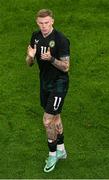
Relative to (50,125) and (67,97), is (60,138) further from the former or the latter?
(67,97)

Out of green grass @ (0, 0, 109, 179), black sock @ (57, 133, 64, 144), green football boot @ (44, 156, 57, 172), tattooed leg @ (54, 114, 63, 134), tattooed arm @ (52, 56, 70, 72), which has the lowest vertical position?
green grass @ (0, 0, 109, 179)

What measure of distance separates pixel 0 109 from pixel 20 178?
2358mm

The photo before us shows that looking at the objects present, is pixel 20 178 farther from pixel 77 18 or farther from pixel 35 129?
pixel 77 18

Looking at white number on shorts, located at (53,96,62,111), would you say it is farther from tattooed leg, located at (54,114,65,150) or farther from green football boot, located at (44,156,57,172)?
green football boot, located at (44,156,57,172)

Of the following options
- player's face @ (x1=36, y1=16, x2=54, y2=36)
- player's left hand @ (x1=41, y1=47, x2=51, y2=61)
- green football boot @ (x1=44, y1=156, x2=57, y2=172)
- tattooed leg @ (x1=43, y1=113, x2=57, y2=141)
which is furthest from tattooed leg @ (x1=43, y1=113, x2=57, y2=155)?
player's face @ (x1=36, y1=16, x2=54, y2=36)

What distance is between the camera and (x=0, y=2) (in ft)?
48.3

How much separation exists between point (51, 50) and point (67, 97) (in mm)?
3031

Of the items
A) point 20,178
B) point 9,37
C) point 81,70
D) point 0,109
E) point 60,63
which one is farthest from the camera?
point 9,37

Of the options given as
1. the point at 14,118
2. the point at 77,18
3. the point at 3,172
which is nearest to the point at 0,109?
the point at 14,118

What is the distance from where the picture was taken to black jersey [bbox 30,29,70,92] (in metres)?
7.95

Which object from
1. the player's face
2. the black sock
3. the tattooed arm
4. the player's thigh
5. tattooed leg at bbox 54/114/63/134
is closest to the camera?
the player's face

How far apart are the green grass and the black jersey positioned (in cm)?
147

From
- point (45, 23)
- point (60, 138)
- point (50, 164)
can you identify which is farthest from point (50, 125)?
point (45, 23)

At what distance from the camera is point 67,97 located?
10.9 m
